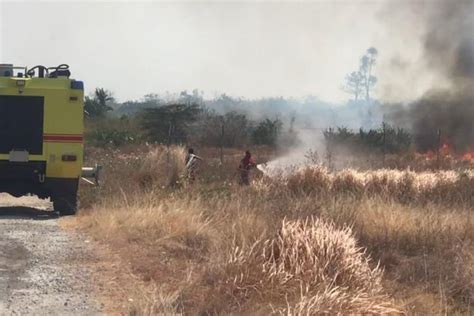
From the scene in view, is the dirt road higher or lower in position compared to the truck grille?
lower

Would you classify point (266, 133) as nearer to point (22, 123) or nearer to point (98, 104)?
point (98, 104)

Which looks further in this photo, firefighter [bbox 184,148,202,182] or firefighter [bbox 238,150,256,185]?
firefighter [bbox 184,148,202,182]

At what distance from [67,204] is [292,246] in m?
7.09

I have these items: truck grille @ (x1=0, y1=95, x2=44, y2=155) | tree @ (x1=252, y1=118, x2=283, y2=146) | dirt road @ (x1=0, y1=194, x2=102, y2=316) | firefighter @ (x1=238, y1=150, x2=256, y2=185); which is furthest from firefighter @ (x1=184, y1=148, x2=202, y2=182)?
tree @ (x1=252, y1=118, x2=283, y2=146)

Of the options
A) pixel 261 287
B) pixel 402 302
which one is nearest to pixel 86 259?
pixel 261 287

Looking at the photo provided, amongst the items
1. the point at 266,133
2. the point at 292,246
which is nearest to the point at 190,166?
the point at 292,246

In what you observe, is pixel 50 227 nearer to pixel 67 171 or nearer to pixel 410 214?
pixel 67 171

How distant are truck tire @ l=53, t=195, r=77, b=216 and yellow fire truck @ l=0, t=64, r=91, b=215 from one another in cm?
4

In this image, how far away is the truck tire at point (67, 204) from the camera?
12633 millimetres

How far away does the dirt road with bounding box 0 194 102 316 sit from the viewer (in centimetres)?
604

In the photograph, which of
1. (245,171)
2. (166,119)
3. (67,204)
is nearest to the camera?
(67,204)

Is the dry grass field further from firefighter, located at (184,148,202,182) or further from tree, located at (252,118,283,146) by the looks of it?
tree, located at (252,118,283,146)

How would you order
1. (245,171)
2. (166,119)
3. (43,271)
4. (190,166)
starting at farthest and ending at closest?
(166,119) < (190,166) < (245,171) < (43,271)

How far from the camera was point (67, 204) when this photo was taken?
12.6 m
